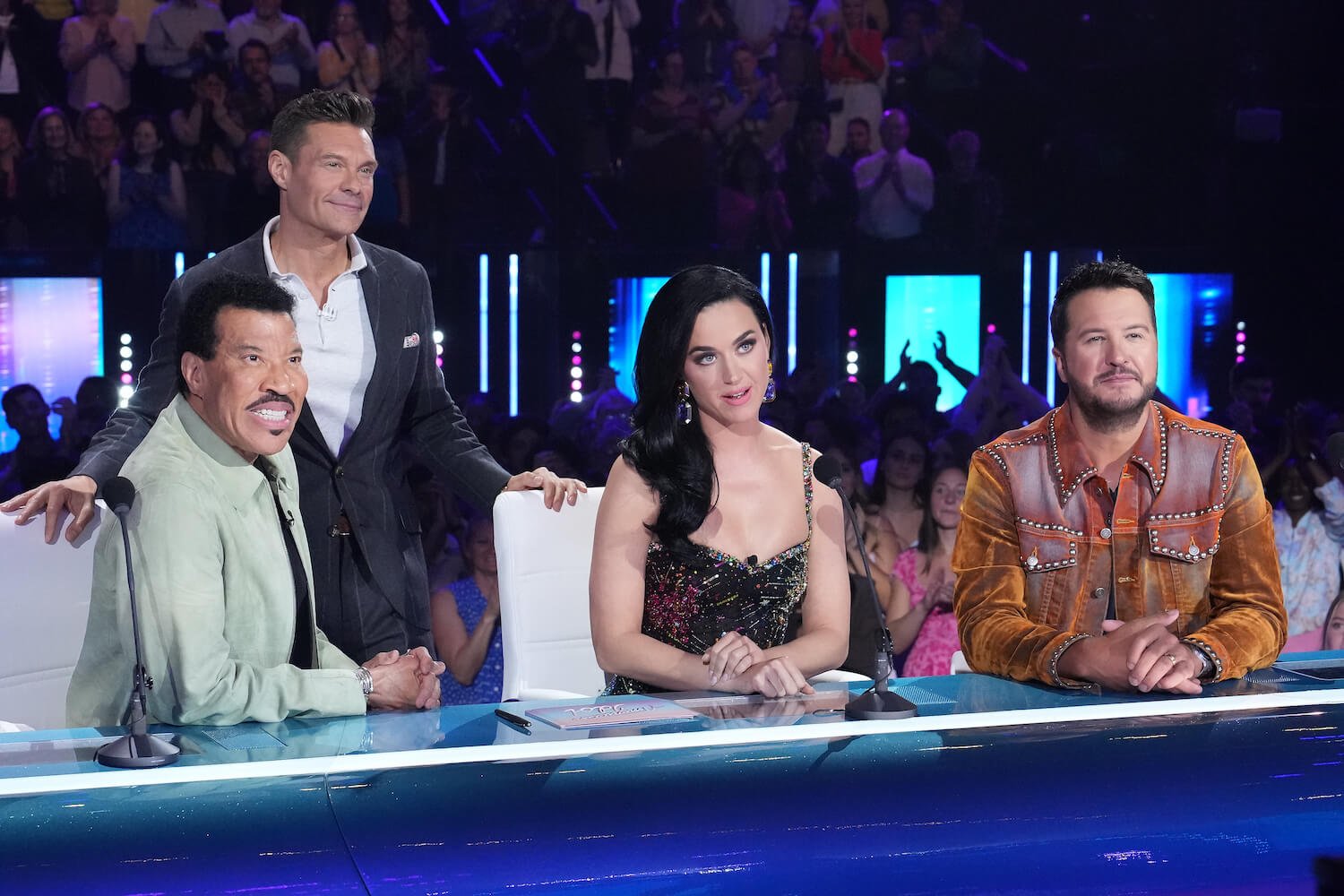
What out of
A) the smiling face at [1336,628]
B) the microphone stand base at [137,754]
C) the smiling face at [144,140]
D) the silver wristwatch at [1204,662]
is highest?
the smiling face at [144,140]

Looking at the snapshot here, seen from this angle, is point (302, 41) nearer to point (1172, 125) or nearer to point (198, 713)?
point (1172, 125)

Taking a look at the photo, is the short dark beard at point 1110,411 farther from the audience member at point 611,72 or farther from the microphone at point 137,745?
the audience member at point 611,72

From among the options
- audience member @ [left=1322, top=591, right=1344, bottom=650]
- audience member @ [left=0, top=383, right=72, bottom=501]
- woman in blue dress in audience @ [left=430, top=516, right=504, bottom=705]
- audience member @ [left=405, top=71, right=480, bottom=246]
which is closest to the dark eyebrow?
woman in blue dress in audience @ [left=430, top=516, right=504, bottom=705]

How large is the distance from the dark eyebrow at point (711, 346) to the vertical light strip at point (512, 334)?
414cm

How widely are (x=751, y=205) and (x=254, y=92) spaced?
7.85ft

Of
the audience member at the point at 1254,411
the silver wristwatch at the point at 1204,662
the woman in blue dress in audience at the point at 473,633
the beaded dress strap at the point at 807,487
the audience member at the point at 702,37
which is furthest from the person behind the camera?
the audience member at the point at 702,37

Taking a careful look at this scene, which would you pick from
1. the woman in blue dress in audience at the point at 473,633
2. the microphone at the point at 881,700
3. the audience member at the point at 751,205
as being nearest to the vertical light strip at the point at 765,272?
the audience member at the point at 751,205

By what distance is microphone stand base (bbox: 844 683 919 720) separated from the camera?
5.79ft

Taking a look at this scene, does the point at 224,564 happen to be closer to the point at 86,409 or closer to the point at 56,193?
the point at 86,409

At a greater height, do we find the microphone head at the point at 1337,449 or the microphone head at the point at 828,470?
the microphone head at the point at 1337,449

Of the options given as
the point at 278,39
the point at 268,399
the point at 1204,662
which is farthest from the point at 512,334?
the point at 1204,662

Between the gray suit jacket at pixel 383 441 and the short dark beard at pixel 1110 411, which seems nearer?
the short dark beard at pixel 1110 411

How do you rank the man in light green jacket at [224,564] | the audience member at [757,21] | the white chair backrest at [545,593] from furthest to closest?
1. the audience member at [757,21]
2. the white chair backrest at [545,593]
3. the man in light green jacket at [224,564]

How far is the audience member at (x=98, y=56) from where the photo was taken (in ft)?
21.4
